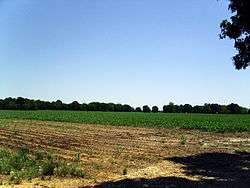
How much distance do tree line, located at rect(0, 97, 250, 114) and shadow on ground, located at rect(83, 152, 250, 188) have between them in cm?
10150

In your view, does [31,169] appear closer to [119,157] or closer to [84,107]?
[119,157]

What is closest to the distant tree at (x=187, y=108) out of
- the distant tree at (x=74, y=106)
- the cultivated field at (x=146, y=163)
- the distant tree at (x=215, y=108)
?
the distant tree at (x=215, y=108)

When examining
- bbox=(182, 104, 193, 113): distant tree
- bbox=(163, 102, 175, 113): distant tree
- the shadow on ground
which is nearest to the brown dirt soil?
the shadow on ground

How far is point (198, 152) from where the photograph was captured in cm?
2333

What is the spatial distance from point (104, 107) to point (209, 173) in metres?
114

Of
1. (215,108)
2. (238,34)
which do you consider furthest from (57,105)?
(238,34)

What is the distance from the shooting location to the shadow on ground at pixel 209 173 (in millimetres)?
13781

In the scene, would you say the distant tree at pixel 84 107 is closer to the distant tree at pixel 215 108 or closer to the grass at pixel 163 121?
the distant tree at pixel 215 108

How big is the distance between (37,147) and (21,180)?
8.34 m

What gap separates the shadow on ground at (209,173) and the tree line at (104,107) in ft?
333

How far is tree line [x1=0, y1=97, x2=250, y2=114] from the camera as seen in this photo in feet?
398

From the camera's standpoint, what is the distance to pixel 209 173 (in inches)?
667

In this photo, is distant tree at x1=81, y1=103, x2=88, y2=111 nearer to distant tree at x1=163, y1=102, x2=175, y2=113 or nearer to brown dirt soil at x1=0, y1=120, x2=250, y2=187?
distant tree at x1=163, y1=102, x2=175, y2=113

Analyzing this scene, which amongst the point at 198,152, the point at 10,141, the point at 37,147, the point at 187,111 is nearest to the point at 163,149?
the point at 198,152
